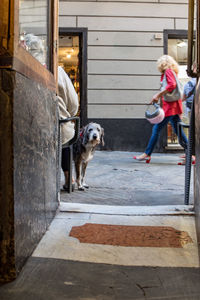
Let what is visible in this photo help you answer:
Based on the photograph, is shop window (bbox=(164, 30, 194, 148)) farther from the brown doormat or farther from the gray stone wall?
the gray stone wall

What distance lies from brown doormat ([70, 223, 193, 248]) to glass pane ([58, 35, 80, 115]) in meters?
8.08

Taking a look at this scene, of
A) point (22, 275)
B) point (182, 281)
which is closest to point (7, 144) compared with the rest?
point (22, 275)

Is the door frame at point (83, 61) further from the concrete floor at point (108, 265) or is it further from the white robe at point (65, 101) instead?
the concrete floor at point (108, 265)

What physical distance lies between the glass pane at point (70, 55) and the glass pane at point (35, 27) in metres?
7.34

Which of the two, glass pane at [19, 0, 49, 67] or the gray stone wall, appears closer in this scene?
the gray stone wall

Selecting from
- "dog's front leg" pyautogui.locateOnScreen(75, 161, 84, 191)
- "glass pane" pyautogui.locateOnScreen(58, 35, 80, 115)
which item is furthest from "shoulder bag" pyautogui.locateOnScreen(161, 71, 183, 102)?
"glass pane" pyautogui.locateOnScreen(58, 35, 80, 115)

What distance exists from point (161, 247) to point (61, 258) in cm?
68

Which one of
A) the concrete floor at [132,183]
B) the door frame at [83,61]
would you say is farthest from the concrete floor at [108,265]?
the door frame at [83,61]

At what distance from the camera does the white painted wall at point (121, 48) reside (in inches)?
358

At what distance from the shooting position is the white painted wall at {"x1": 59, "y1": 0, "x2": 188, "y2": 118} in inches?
358

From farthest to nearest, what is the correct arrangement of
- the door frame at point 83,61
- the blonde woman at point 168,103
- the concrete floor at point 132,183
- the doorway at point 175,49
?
the doorway at point 175,49, the door frame at point 83,61, the blonde woman at point 168,103, the concrete floor at point 132,183

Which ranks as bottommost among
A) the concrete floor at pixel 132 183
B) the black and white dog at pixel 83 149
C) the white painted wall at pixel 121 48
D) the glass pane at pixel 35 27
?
the concrete floor at pixel 132 183

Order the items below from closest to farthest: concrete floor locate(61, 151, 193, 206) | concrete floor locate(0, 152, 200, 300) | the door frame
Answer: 1. concrete floor locate(0, 152, 200, 300)
2. concrete floor locate(61, 151, 193, 206)
3. the door frame

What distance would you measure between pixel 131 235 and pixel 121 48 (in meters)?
7.50
